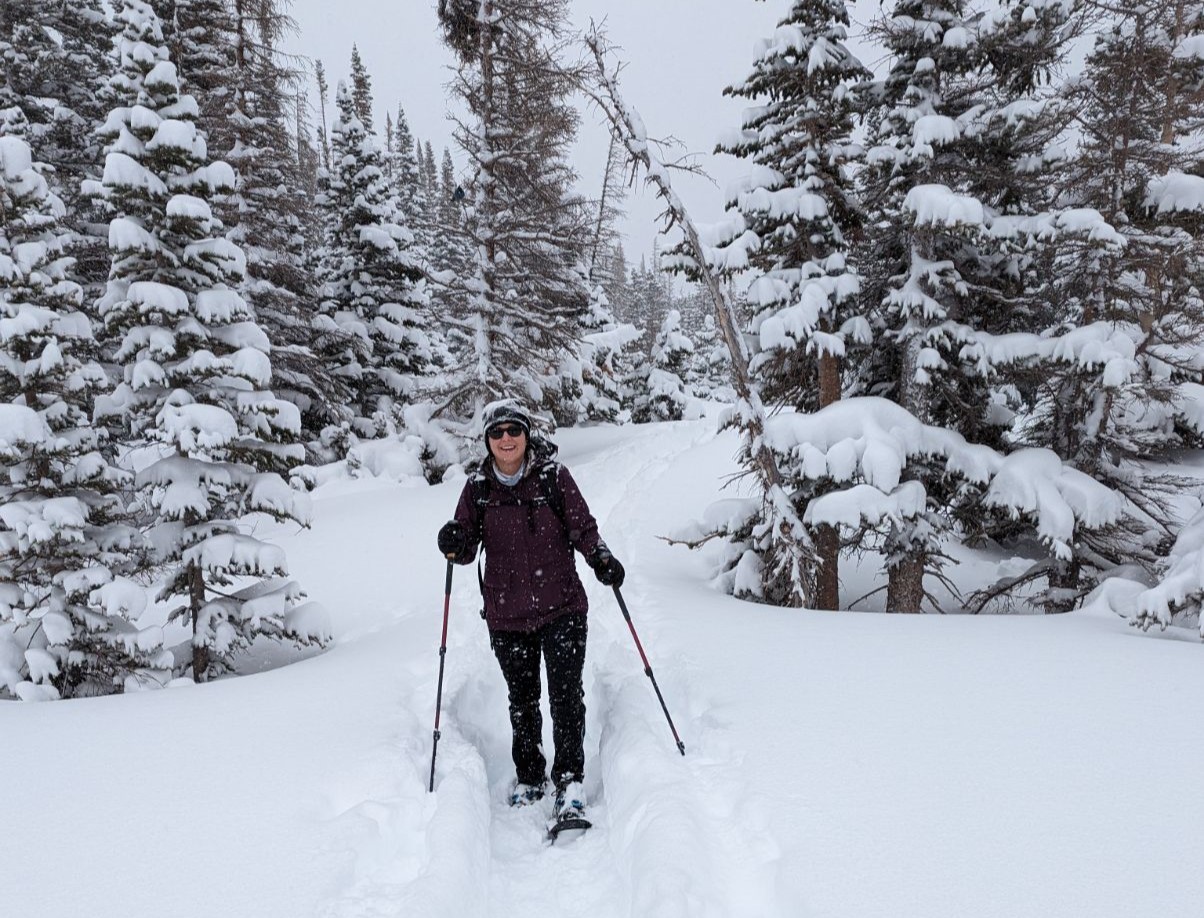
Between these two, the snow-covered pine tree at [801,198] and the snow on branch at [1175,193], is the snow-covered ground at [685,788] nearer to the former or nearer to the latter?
the snow-covered pine tree at [801,198]

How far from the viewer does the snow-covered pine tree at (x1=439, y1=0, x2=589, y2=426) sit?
607 inches

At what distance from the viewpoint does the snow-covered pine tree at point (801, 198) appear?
8.46 m

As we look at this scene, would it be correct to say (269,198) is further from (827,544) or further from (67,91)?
(827,544)

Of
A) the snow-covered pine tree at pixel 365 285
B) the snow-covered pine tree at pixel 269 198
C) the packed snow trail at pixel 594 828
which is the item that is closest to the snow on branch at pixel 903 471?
the packed snow trail at pixel 594 828

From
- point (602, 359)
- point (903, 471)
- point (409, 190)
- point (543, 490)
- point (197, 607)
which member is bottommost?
point (197, 607)

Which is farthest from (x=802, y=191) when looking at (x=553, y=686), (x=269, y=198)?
(x=269, y=198)

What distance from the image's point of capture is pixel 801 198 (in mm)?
8594

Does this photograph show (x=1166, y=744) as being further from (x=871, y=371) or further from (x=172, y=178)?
(x=172, y=178)

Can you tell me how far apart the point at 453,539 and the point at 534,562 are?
58 cm

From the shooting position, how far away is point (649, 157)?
341 inches

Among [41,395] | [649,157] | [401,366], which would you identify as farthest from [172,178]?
[401,366]

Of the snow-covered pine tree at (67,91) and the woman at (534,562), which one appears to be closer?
the woman at (534,562)

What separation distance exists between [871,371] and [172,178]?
1044cm

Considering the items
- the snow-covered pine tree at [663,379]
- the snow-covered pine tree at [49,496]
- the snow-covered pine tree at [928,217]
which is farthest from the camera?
the snow-covered pine tree at [663,379]
